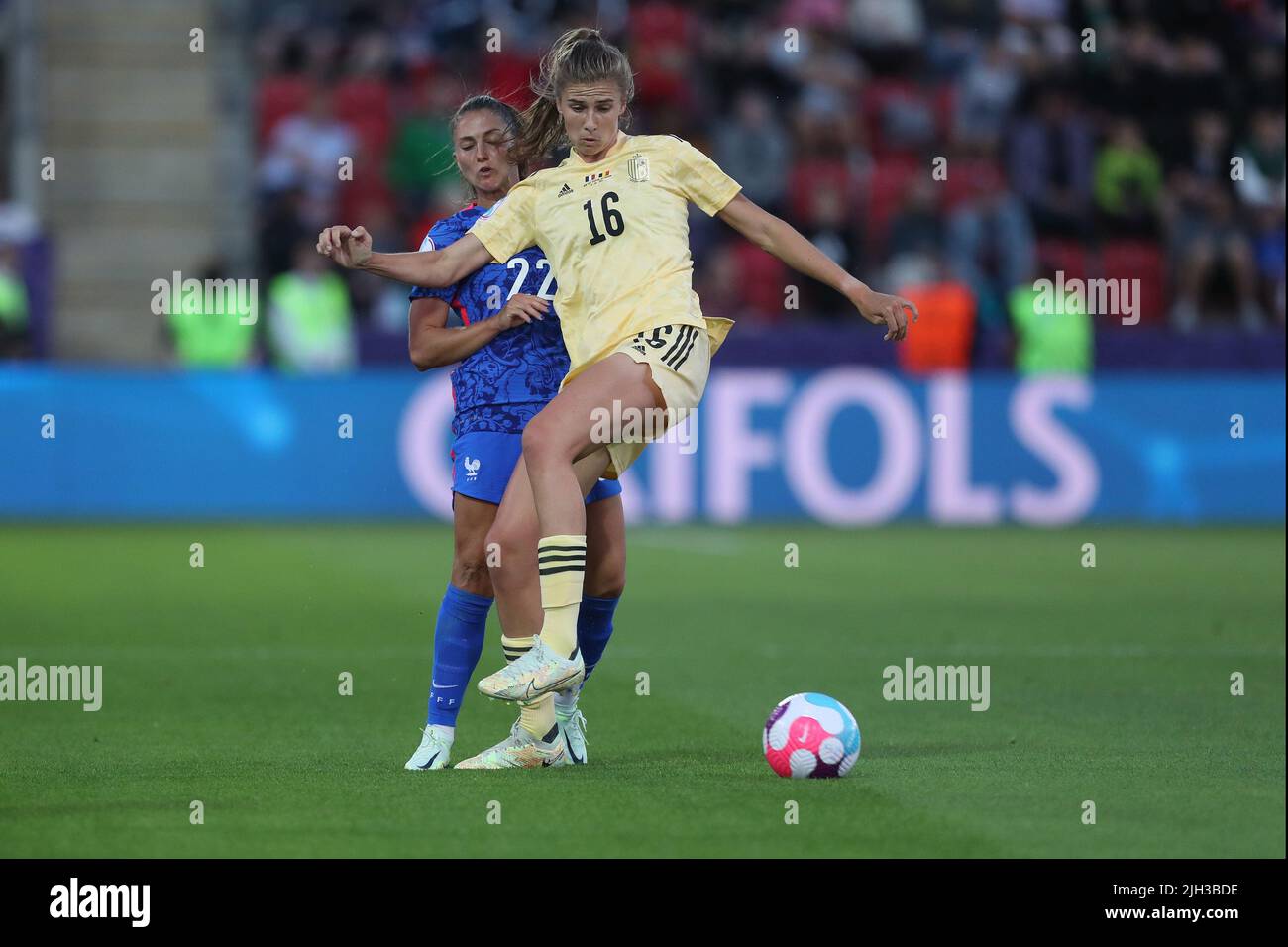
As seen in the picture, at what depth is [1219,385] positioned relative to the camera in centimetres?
1778

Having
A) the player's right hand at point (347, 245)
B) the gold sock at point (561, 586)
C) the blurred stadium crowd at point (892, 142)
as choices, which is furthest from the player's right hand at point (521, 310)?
the blurred stadium crowd at point (892, 142)

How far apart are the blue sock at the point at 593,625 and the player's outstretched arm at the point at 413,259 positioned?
1.17m

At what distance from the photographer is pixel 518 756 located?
673cm

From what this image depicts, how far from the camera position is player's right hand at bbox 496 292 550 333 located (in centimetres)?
665

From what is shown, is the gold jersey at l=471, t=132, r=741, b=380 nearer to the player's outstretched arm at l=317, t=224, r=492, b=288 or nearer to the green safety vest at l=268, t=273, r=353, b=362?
the player's outstretched arm at l=317, t=224, r=492, b=288

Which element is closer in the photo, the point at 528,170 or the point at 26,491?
the point at 528,170

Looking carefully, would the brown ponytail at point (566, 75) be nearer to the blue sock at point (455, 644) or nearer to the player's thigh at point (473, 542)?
the player's thigh at point (473, 542)

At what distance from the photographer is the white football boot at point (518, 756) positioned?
6711 millimetres

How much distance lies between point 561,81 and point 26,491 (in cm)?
1190
